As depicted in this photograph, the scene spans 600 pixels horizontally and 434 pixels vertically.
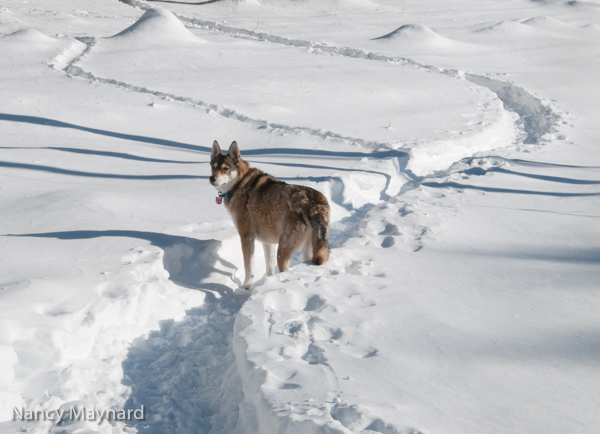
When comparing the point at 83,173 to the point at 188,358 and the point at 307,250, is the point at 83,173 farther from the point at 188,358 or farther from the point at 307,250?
the point at 188,358

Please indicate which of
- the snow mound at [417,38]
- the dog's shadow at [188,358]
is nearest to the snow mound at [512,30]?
the snow mound at [417,38]

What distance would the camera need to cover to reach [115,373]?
3.47 meters

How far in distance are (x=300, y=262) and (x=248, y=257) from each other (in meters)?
0.76

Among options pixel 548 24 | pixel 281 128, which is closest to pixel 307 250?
pixel 281 128

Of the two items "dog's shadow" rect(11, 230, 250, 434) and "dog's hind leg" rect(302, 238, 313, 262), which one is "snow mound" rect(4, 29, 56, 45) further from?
"dog's hind leg" rect(302, 238, 313, 262)

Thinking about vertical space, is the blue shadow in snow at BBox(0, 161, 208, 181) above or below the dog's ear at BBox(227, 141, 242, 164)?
below

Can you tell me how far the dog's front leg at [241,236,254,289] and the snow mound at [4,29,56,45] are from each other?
1304 cm

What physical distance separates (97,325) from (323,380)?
179 centimetres

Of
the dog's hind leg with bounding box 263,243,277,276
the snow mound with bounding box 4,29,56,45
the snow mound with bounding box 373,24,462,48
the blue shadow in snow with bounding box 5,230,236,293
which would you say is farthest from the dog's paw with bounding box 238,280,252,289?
the snow mound with bounding box 373,24,462,48

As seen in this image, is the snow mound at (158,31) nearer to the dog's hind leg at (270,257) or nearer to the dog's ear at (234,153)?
the dog's ear at (234,153)

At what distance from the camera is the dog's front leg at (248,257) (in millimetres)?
4969

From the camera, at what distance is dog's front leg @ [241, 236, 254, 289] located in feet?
16.3

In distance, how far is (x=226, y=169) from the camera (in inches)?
200

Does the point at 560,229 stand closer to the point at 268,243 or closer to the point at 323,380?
the point at 268,243
